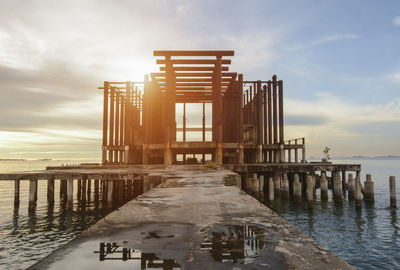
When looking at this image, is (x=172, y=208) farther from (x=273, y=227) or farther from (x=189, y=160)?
(x=189, y=160)

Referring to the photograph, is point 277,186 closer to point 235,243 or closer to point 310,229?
point 310,229

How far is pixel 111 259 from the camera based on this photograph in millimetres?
3609

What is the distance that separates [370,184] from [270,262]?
23.3 m

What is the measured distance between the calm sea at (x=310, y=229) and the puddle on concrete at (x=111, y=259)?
25.4 ft

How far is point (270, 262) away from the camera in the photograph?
11.0ft

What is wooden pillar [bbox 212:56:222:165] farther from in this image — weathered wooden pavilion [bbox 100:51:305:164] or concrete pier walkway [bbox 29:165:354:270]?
concrete pier walkway [bbox 29:165:354:270]

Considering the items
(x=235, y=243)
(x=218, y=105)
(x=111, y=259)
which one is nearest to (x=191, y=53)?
(x=218, y=105)

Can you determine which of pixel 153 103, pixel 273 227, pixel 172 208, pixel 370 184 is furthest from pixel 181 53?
pixel 273 227

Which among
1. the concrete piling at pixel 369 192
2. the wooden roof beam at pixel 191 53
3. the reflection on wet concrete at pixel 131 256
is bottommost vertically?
the concrete piling at pixel 369 192

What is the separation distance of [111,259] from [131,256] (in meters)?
0.27

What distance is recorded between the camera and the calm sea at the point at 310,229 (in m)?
10.6

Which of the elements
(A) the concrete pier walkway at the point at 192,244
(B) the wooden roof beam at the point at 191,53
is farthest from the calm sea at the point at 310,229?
(B) the wooden roof beam at the point at 191,53

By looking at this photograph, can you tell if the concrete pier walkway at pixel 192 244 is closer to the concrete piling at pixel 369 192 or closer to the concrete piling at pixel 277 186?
the concrete piling at pixel 277 186

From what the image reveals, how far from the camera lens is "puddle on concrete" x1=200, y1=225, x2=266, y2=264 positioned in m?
3.59
